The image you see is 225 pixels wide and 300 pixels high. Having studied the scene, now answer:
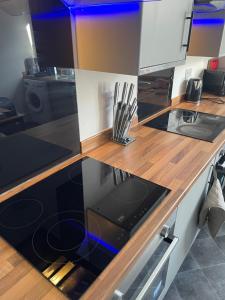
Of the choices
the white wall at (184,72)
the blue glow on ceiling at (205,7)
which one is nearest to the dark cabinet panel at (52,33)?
the blue glow on ceiling at (205,7)

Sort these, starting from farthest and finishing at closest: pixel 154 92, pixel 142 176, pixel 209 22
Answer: pixel 154 92 → pixel 209 22 → pixel 142 176

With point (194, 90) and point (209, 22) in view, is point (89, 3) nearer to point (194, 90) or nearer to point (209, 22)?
point (209, 22)

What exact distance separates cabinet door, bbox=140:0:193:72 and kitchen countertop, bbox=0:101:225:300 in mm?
493

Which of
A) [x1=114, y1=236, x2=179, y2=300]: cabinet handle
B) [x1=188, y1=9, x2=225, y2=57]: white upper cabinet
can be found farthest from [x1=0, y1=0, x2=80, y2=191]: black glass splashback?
[x1=188, y1=9, x2=225, y2=57]: white upper cabinet

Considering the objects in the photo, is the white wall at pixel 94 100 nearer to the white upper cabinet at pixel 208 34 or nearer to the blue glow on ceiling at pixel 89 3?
the blue glow on ceiling at pixel 89 3

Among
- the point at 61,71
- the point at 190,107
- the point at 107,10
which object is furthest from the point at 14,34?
the point at 190,107

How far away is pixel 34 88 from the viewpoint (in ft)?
3.32

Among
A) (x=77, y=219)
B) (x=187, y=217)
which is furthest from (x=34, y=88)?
(x=187, y=217)

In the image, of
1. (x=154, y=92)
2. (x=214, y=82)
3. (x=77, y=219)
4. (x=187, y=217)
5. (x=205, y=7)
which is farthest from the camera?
(x=214, y=82)

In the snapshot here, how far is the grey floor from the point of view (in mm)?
1459

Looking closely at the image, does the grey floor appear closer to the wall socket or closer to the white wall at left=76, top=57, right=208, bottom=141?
the white wall at left=76, top=57, right=208, bottom=141

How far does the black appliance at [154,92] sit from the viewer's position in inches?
66.5

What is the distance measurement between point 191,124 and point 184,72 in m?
0.72

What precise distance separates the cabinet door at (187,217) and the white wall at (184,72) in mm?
1032
